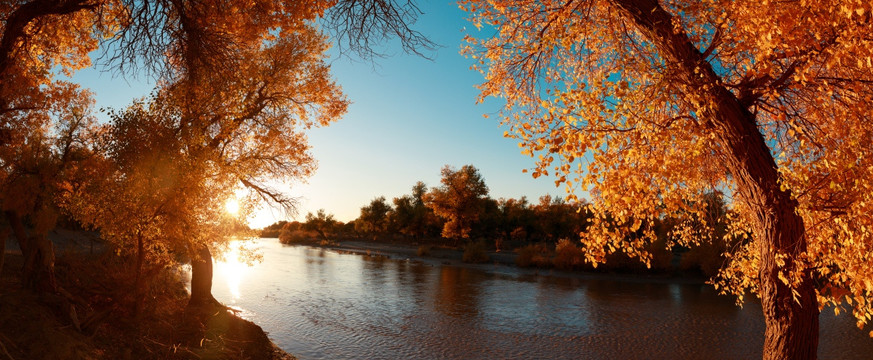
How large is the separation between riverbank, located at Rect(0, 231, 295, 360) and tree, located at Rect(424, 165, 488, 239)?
3956cm

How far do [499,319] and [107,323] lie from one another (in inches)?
493

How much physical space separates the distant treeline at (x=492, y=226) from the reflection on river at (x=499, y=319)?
5525 millimetres

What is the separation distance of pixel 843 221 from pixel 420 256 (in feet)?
149

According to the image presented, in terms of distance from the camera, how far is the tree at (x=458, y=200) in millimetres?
53375

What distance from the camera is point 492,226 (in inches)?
2502

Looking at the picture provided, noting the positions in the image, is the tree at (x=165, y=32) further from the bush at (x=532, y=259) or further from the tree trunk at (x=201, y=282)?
the bush at (x=532, y=259)

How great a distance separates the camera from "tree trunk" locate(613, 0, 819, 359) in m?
4.73

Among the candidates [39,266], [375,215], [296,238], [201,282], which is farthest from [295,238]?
[39,266]

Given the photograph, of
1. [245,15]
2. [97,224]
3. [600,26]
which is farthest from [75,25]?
[600,26]

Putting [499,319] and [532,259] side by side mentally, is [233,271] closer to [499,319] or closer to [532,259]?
[499,319]

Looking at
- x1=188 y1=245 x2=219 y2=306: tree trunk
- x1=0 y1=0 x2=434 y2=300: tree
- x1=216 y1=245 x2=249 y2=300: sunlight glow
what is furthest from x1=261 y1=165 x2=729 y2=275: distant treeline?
x1=0 y1=0 x2=434 y2=300: tree

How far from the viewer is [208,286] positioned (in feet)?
45.8

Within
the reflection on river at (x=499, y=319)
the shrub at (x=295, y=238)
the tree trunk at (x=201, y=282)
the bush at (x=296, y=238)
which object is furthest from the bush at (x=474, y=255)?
the shrub at (x=295, y=238)

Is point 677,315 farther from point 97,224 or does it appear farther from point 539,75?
point 97,224
